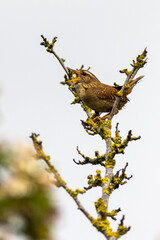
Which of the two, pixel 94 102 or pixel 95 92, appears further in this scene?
pixel 95 92

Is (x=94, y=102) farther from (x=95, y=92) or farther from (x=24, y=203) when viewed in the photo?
(x=24, y=203)

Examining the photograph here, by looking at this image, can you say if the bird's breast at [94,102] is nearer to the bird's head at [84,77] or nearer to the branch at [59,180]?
the bird's head at [84,77]

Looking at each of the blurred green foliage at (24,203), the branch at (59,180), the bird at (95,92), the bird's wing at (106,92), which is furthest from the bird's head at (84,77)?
the blurred green foliage at (24,203)

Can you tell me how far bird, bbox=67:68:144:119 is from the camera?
309 inches

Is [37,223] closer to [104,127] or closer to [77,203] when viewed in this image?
[77,203]

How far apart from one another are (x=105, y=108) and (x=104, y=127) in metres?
1.77

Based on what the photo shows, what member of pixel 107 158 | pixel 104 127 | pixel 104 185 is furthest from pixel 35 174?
pixel 104 127

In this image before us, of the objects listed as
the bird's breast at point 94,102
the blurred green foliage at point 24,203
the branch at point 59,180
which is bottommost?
the blurred green foliage at point 24,203

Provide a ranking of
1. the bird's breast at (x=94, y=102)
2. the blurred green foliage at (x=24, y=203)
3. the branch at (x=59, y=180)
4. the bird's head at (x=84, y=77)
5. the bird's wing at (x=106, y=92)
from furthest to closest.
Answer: the bird's head at (x=84, y=77)
the bird's wing at (x=106, y=92)
the bird's breast at (x=94, y=102)
the branch at (x=59, y=180)
the blurred green foliage at (x=24, y=203)

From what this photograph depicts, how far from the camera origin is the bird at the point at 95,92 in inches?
309

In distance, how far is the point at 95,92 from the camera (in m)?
8.26

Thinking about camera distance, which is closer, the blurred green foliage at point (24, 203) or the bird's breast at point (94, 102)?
the blurred green foliage at point (24, 203)

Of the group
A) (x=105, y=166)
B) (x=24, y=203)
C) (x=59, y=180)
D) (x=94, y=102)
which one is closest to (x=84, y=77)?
(x=94, y=102)

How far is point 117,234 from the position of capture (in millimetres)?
3613
